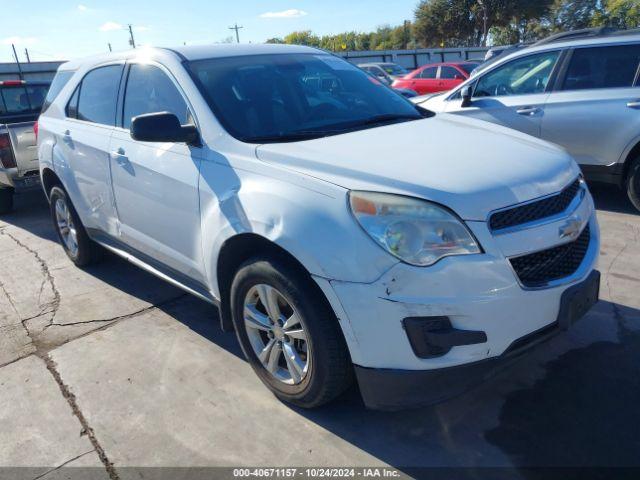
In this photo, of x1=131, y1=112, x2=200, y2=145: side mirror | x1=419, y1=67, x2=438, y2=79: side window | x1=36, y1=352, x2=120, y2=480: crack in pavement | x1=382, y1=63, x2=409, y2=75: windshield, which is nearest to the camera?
x1=36, y1=352, x2=120, y2=480: crack in pavement

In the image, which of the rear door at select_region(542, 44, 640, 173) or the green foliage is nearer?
the rear door at select_region(542, 44, 640, 173)

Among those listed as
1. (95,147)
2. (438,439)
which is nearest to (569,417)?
(438,439)

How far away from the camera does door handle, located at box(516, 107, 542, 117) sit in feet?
18.6

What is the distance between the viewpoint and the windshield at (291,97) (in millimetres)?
2965

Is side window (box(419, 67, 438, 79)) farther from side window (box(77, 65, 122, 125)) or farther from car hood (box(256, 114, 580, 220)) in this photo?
car hood (box(256, 114, 580, 220))

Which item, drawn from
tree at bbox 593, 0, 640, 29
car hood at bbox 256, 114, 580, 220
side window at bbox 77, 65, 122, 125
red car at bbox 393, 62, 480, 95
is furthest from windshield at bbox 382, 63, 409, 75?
tree at bbox 593, 0, 640, 29

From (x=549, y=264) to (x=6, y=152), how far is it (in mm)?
6412

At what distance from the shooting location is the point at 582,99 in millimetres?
5375

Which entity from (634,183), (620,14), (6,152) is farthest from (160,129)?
(620,14)

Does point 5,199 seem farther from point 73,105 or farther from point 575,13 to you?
point 575,13

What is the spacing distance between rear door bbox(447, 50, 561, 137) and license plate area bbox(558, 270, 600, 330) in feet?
12.0

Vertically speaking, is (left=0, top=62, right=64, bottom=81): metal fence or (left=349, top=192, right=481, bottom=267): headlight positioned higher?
(left=0, top=62, right=64, bottom=81): metal fence

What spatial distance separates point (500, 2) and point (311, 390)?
142 ft

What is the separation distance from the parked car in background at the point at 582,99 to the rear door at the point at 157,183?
358cm
